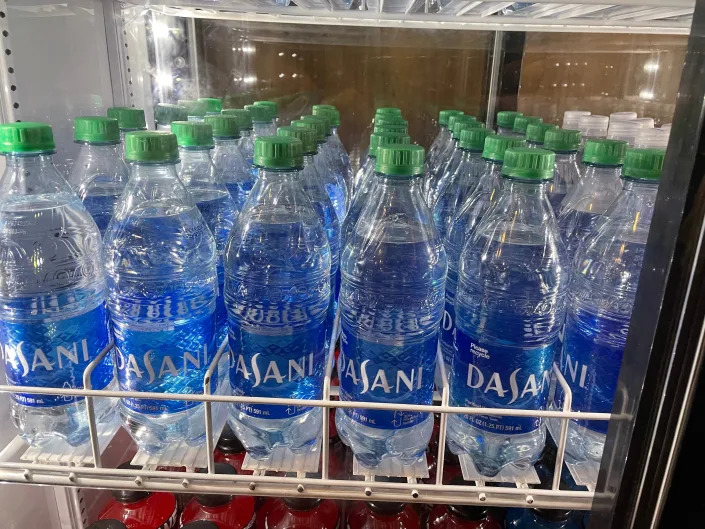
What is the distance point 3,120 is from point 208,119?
0.32 m

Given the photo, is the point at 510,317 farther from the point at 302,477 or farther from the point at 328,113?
the point at 328,113

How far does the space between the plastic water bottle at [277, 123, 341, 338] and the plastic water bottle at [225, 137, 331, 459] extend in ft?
0.25

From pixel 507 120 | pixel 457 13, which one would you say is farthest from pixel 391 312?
pixel 457 13

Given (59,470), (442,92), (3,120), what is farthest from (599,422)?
(442,92)

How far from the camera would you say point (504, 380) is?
2.45 feet

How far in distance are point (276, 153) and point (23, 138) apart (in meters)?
0.32

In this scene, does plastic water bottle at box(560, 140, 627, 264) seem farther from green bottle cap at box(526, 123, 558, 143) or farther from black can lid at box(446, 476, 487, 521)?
black can lid at box(446, 476, 487, 521)

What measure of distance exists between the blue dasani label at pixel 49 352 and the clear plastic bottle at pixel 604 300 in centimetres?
69

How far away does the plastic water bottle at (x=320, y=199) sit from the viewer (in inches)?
36.6

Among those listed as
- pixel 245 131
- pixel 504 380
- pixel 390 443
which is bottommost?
pixel 390 443

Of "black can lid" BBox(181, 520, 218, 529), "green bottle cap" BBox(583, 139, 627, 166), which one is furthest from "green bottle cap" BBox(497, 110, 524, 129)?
"black can lid" BBox(181, 520, 218, 529)

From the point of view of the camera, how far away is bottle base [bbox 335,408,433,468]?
81 cm

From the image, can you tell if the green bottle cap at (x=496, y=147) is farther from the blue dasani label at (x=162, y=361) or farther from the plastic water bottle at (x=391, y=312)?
the blue dasani label at (x=162, y=361)

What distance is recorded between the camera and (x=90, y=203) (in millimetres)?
960
